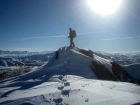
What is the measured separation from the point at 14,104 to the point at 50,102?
4.76ft

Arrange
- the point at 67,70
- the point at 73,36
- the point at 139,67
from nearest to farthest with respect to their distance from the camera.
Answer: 1. the point at 67,70
2. the point at 73,36
3. the point at 139,67

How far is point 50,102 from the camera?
5336 millimetres

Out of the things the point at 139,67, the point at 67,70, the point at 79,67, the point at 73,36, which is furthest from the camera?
the point at 139,67

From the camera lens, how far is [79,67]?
15.3m

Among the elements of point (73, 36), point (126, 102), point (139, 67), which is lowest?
point (139, 67)

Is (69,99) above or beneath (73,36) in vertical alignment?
beneath

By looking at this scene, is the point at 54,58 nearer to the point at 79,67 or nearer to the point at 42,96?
the point at 79,67

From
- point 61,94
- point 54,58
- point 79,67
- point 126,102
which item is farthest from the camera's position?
point 54,58

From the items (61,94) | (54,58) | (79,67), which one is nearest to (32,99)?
(61,94)

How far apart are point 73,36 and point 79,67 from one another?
29.0 ft

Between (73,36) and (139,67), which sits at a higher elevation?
(73,36)

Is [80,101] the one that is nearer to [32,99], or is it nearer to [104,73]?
[32,99]

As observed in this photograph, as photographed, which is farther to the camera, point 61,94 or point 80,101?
point 61,94

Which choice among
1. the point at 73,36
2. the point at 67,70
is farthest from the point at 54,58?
the point at 67,70
